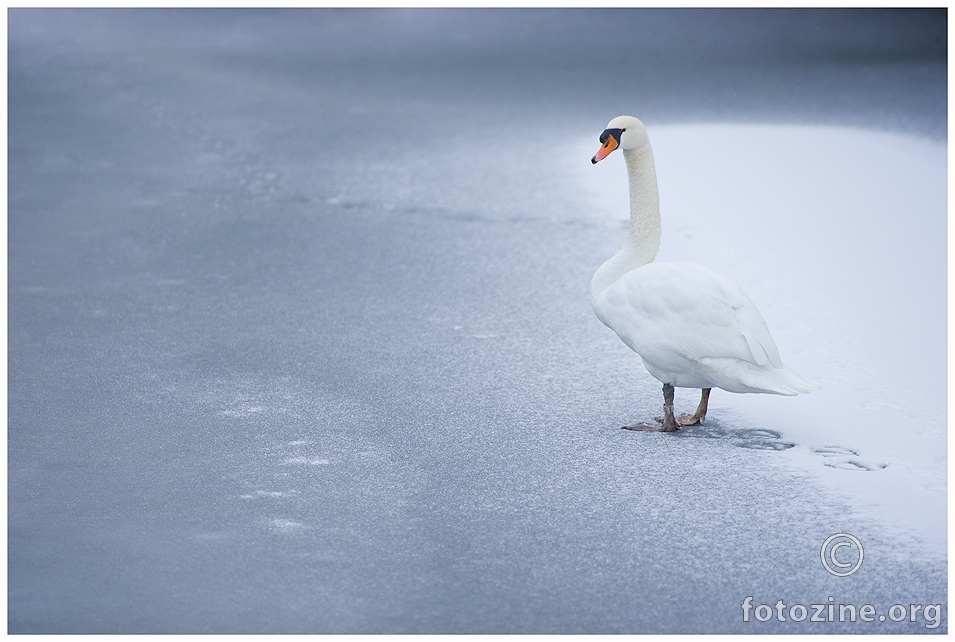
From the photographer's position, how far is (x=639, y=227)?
3695mm

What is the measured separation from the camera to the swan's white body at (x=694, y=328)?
3223 millimetres

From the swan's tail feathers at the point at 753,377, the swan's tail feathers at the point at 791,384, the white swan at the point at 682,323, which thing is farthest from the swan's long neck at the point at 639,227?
the swan's tail feathers at the point at 791,384

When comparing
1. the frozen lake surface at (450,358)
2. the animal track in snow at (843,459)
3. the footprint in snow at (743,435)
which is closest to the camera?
the frozen lake surface at (450,358)

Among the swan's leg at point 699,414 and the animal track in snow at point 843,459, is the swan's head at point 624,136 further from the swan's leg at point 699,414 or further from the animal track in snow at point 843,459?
the animal track in snow at point 843,459

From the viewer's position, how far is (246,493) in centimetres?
320

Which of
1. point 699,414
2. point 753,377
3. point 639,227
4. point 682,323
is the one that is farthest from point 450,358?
point 753,377

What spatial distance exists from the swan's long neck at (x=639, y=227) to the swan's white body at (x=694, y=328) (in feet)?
0.18

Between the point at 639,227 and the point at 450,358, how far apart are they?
1.00 meters

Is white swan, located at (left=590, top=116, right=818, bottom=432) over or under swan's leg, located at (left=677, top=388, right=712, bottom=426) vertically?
over

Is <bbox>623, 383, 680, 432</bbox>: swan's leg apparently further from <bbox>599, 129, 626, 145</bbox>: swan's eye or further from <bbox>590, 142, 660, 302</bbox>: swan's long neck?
<bbox>599, 129, 626, 145</bbox>: swan's eye

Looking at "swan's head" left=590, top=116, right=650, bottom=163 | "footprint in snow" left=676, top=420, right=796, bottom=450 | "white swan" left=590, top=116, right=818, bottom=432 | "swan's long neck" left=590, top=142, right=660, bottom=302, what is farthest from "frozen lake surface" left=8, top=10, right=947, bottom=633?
"swan's head" left=590, top=116, right=650, bottom=163

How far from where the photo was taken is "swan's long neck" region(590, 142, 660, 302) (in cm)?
368

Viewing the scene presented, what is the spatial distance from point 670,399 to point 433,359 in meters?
1.13

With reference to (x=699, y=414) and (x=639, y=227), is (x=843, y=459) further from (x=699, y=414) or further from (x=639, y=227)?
(x=639, y=227)
